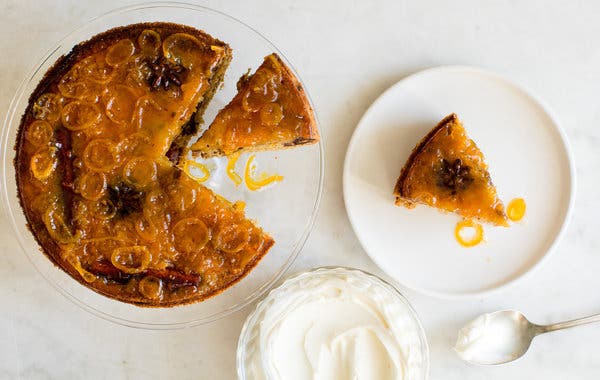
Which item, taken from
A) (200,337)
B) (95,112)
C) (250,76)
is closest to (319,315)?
(200,337)

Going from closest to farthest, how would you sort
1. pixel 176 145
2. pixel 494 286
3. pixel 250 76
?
pixel 250 76
pixel 176 145
pixel 494 286

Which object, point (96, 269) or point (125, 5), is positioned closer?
point (96, 269)

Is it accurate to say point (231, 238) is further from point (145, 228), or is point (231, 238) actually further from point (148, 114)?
point (148, 114)

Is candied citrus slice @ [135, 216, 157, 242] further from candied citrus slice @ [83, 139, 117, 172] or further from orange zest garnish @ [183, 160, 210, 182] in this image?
orange zest garnish @ [183, 160, 210, 182]

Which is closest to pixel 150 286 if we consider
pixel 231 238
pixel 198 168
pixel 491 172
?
pixel 231 238

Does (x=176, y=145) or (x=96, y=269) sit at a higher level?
(x=176, y=145)

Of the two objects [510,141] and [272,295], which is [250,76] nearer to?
[272,295]
